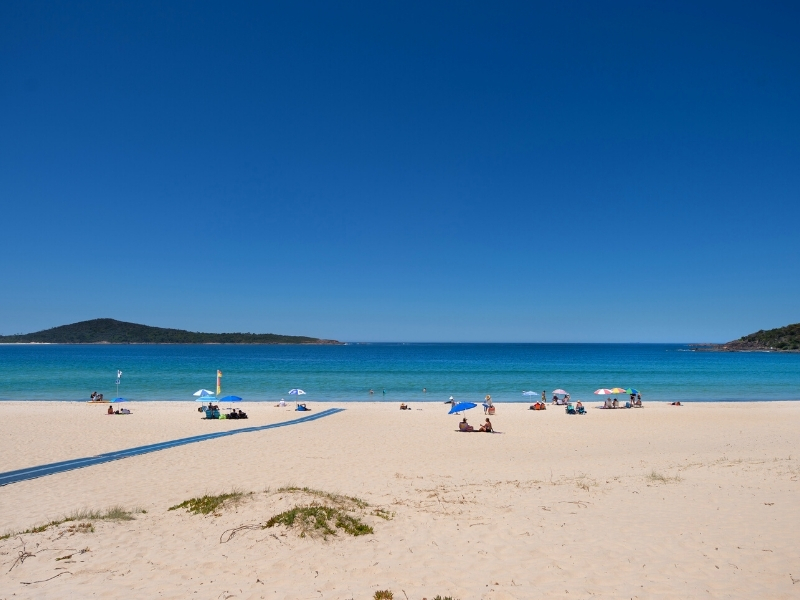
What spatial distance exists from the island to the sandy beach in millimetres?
179895

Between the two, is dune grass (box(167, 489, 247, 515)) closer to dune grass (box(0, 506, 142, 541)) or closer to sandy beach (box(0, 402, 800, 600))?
sandy beach (box(0, 402, 800, 600))

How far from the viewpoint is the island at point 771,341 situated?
16524cm

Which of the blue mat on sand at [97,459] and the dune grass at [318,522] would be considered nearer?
the dune grass at [318,522]

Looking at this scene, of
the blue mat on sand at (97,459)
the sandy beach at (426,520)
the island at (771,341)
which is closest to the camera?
the sandy beach at (426,520)

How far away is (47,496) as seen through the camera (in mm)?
12562

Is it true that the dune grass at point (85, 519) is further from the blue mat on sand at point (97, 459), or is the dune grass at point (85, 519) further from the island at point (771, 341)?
the island at point (771, 341)

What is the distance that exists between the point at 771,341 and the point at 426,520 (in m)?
211

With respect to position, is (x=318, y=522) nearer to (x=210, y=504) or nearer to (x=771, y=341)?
(x=210, y=504)

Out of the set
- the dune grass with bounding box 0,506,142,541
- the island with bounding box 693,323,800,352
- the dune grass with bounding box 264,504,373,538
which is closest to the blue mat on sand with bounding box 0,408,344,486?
the dune grass with bounding box 0,506,142,541

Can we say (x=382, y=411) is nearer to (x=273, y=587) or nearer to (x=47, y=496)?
(x=47, y=496)

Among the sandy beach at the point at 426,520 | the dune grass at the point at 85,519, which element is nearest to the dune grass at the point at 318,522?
the sandy beach at the point at 426,520

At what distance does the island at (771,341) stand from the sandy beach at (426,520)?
17990cm

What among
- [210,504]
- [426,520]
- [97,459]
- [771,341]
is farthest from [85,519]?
[771,341]

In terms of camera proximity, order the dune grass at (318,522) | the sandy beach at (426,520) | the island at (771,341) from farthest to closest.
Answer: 1. the island at (771,341)
2. the dune grass at (318,522)
3. the sandy beach at (426,520)
